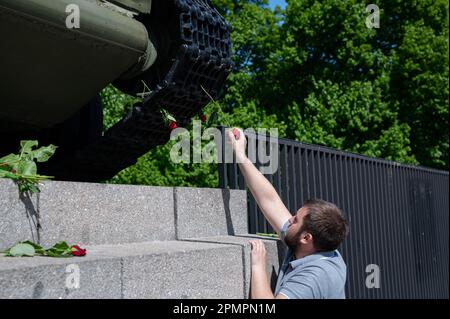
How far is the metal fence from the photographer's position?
17.6 ft

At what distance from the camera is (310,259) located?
3.31 meters

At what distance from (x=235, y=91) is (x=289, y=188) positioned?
45.9 ft

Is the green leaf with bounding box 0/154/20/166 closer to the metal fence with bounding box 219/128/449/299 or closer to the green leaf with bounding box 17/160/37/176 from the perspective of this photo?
the green leaf with bounding box 17/160/37/176

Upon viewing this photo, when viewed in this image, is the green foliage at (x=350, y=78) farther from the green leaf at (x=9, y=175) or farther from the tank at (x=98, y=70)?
the green leaf at (x=9, y=175)

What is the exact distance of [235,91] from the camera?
19.1 metres

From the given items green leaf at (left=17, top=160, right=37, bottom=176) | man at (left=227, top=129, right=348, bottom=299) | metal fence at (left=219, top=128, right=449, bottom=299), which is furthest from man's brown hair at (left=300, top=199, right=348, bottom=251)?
green leaf at (left=17, top=160, right=37, bottom=176)

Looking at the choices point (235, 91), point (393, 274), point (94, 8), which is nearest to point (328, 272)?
point (94, 8)

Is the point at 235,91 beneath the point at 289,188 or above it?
above

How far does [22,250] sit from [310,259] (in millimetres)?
1433

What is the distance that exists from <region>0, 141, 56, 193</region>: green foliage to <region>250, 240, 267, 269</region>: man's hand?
1297 millimetres

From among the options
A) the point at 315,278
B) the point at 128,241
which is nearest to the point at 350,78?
the point at 128,241

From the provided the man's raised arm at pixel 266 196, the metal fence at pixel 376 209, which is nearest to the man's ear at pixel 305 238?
the man's raised arm at pixel 266 196

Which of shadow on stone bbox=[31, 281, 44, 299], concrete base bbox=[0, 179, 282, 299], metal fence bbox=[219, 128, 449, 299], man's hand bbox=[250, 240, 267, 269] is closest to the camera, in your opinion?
shadow on stone bbox=[31, 281, 44, 299]

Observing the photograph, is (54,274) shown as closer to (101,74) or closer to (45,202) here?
(45,202)
